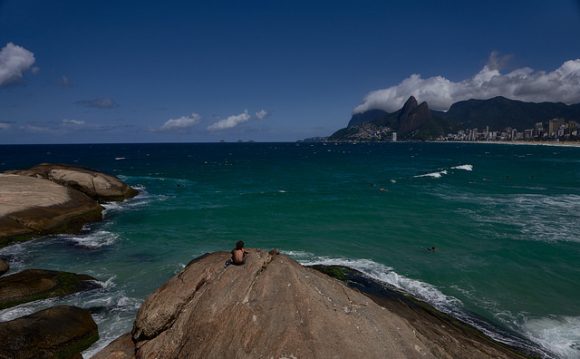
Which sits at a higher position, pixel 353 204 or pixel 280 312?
pixel 280 312

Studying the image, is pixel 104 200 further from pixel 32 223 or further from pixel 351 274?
pixel 351 274

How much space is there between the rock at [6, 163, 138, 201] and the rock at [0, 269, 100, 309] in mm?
29230

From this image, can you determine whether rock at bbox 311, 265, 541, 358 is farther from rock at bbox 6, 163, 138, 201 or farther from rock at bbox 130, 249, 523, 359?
rock at bbox 6, 163, 138, 201

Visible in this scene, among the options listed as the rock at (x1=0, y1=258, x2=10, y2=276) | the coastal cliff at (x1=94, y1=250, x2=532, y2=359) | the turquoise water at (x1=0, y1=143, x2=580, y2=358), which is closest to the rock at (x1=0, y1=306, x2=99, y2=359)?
the turquoise water at (x1=0, y1=143, x2=580, y2=358)

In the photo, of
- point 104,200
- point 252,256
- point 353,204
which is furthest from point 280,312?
point 104,200

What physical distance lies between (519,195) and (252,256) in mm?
55600

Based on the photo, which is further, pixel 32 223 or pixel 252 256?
pixel 32 223

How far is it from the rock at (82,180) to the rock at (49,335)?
36431 millimetres

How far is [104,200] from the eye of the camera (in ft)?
165

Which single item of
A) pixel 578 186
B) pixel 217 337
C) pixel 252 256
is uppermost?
pixel 252 256

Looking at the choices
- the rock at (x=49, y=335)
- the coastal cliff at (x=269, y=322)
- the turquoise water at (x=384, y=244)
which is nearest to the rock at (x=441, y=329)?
the coastal cliff at (x=269, y=322)

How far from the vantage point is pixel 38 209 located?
35.8 m

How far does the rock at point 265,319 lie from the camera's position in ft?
36.0

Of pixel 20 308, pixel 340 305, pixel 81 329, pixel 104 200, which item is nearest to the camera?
pixel 340 305
